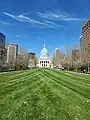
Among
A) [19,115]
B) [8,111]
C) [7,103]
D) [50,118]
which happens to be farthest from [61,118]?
[7,103]

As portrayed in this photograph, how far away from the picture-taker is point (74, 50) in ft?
300

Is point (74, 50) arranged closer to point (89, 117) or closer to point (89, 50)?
point (89, 50)

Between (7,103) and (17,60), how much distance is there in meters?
80.2

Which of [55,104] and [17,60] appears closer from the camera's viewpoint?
[55,104]

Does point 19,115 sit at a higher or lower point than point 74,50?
lower

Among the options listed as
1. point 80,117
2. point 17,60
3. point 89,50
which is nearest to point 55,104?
point 80,117

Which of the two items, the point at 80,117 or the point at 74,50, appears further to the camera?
the point at 74,50

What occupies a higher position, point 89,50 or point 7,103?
point 89,50

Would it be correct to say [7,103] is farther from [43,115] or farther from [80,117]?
[80,117]

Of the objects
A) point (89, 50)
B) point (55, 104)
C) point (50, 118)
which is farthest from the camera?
point (89, 50)

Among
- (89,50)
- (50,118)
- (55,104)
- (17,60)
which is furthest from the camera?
(17,60)

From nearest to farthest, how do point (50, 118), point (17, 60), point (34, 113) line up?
point (50, 118) → point (34, 113) → point (17, 60)

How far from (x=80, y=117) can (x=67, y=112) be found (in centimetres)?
85

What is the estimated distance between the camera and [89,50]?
231ft
